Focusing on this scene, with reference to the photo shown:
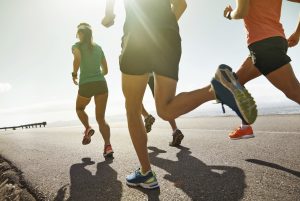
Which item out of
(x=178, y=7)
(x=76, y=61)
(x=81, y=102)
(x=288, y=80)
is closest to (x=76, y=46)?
(x=76, y=61)

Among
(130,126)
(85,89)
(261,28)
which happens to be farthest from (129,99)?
(85,89)

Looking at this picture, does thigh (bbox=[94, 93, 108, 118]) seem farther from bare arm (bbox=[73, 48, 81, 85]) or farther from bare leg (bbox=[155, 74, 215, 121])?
bare leg (bbox=[155, 74, 215, 121])

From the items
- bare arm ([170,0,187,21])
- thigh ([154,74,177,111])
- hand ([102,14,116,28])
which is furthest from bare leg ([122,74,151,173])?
bare arm ([170,0,187,21])

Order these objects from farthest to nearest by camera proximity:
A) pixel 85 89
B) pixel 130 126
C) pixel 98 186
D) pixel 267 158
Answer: pixel 85 89, pixel 267 158, pixel 98 186, pixel 130 126

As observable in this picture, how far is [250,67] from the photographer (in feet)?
12.4

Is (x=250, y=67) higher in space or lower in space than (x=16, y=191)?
higher

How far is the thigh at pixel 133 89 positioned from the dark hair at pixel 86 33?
8.36ft

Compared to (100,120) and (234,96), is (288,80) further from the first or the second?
(100,120)

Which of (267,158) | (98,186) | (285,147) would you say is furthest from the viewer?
(285,147)

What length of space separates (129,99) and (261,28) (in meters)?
1.65

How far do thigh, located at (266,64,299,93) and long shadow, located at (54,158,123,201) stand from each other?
1.94 meters

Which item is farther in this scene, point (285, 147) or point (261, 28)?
point (285, 147)

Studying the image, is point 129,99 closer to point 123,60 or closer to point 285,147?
point 123,60

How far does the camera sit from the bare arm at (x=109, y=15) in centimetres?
313
